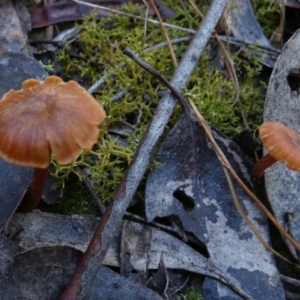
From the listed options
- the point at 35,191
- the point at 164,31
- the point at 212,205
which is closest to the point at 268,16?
the point at 164,31

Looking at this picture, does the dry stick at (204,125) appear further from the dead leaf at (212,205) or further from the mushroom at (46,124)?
the mushroom at (46,124)

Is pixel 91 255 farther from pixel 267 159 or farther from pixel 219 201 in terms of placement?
pixel 267 159

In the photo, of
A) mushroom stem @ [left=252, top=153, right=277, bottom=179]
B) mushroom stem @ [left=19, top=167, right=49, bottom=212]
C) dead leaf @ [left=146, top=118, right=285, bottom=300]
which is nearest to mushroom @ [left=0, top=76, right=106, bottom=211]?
mushroom stem @ [left=19, top=167, right=49, bottom=212]

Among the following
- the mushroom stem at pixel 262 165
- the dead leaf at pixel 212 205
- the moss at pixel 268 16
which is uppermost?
the moss at pixel 268 16

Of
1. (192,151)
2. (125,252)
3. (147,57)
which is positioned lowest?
(125,252)

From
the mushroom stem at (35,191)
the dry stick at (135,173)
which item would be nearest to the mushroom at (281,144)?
the dry stick at (135,173)

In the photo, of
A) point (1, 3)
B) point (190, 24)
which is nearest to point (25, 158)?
point (1, 3)

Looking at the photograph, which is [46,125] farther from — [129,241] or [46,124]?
[129,241]
